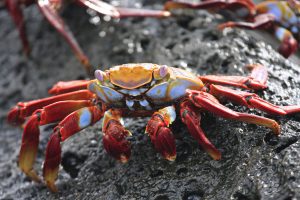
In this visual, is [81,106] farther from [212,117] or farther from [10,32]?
[10,32]

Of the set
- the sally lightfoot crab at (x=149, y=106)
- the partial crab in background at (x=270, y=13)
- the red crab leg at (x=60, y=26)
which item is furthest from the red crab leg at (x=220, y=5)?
the sally lightfoot crab at (x=149, y=106)

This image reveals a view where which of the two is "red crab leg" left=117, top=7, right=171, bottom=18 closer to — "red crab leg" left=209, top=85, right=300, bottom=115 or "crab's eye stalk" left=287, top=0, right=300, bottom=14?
"crab's eye stalk" left=287, top=0, right=300, bottom=14

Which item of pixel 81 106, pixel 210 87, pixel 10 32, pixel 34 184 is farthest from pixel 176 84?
pixel 10 32

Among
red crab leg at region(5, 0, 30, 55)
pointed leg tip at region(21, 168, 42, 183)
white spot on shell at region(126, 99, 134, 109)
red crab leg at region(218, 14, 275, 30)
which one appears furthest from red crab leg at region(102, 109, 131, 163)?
red crab leg at region(5, 0, 30, 55)

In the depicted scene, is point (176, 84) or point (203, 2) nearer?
point (176, 84)

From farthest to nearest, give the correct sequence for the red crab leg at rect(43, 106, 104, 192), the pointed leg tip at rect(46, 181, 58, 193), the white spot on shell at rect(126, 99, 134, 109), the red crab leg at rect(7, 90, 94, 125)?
the red crab leg at rect(7, 90, 94, 125) < the pointed leg tip at rect(46, 181, 58, 193) < the red crab leg at rect(43, 106, 104, 192) < the white spot on shell at rect(126, 99, 134, 109)

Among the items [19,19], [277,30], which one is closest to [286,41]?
[277,30]

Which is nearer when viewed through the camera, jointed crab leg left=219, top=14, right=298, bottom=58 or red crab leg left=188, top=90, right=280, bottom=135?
red crab leg left=188, top=90, right=280, bottom=135
